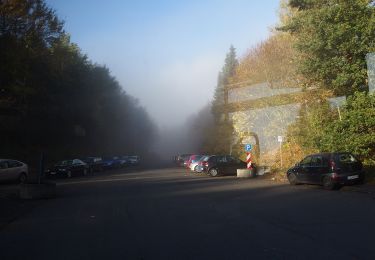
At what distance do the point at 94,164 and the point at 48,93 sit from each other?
9.28m

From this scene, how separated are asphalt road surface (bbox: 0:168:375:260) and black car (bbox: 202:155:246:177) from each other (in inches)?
668

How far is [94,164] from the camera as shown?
47.1 metres

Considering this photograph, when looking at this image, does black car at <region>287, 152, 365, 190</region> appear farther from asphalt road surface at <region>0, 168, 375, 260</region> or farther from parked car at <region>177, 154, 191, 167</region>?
parked car at <region>177, 154, 191, 167</region>

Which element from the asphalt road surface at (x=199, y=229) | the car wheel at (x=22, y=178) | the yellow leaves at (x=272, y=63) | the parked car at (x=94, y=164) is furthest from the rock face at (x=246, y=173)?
the parked car at (x=94, y=164)

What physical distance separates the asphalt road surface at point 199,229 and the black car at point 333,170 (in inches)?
103

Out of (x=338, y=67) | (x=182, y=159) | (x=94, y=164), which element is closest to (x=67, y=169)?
(x=94, y=164)

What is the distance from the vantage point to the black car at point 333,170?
2020cm

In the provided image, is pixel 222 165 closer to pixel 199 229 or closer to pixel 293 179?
pixel 293 179

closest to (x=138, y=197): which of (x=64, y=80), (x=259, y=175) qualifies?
(x=259, y=175)

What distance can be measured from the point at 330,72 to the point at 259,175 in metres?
9.64

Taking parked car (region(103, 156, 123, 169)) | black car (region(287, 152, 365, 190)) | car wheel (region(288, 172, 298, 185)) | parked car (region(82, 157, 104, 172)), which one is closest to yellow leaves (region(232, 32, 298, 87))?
car wheel (region(288, 172, 298, 185))

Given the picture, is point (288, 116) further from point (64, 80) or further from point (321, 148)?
point (64, 80)

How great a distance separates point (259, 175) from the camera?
33.4 m

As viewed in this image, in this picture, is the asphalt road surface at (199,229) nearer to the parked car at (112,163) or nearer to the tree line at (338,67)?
the tree line at (338,67)
